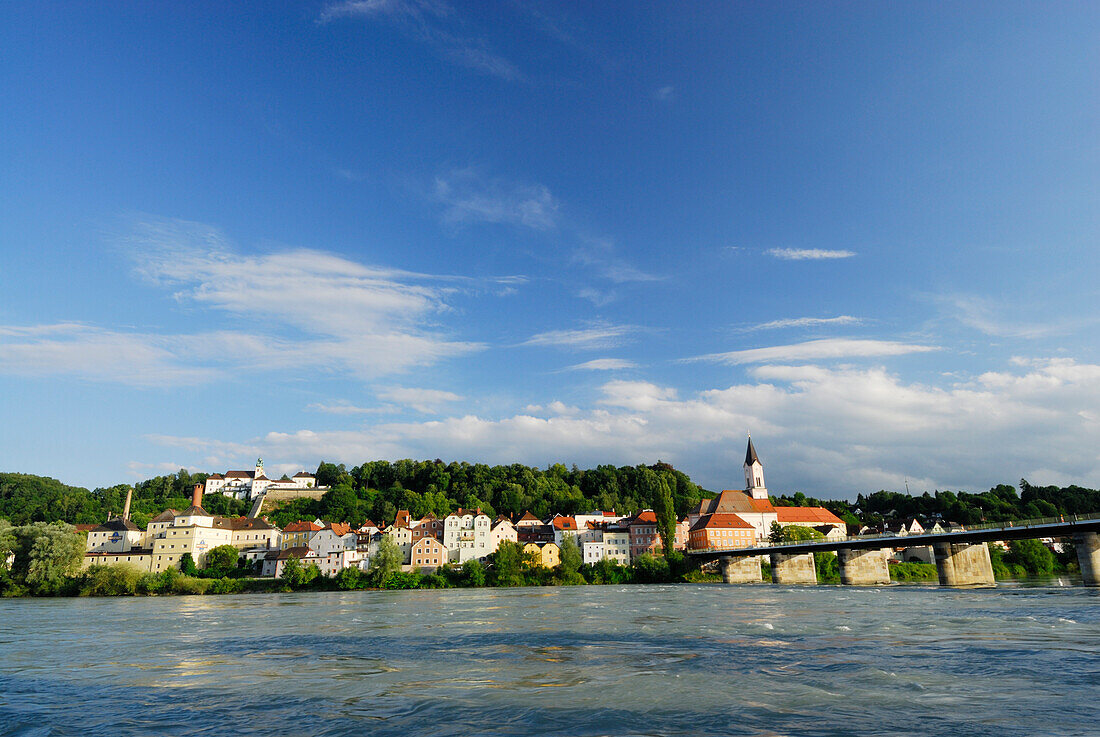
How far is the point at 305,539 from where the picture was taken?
116375 millimetres

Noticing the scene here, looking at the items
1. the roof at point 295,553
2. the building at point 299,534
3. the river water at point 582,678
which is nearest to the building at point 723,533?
the roof at point 295,553

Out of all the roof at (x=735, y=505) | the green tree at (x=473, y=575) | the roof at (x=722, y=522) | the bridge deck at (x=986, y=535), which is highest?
the roof at (x=735, y=505)

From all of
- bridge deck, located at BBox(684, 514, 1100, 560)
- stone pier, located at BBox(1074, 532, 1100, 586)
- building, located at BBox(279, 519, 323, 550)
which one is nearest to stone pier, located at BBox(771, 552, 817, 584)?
bridge deck, located at BBox(684, 514, 1100, 560)

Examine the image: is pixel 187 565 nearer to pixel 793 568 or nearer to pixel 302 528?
pixel 302 528

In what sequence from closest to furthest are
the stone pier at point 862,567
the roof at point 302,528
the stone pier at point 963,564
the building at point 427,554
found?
the stone pier at point 963,564 < the stone pier at point 862,567 < the building at point 427,554 < the roof at point 302,528

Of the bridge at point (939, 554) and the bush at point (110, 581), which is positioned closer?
the bridge at point (939, 554)

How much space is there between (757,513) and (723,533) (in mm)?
18251

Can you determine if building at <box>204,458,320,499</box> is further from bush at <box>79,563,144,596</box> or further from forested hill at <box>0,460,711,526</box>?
bush at <box>79,563,144,596</box>

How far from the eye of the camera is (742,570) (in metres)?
88.4

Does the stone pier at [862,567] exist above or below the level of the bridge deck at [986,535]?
below

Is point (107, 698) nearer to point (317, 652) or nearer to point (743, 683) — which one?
point (317, 652)

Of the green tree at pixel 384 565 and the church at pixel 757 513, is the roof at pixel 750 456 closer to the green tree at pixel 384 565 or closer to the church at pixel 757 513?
the church at pixel 757 513

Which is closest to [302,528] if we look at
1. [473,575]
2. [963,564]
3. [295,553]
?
[295,553]

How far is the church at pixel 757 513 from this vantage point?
121375 mm
